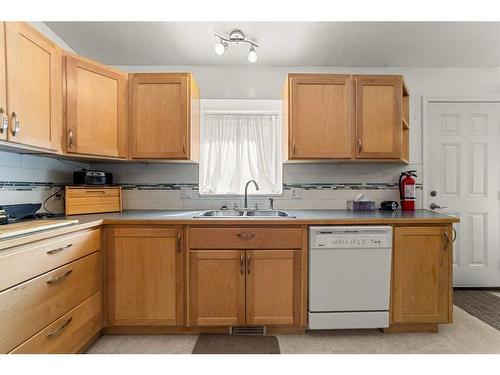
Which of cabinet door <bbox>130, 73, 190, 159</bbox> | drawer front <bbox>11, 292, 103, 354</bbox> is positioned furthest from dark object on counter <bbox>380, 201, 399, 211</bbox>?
drawer front <bbox>11, 292, 103, 354</bbox>

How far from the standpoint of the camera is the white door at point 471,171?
2830 millimetres

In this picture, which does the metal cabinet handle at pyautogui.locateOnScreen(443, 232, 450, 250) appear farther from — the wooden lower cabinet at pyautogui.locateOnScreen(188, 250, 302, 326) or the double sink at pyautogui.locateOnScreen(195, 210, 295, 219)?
the double sink at pyautogui.locateOnScreen(195, 210, 295, 219)

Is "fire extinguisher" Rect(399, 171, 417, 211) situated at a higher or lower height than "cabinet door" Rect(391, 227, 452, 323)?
higher

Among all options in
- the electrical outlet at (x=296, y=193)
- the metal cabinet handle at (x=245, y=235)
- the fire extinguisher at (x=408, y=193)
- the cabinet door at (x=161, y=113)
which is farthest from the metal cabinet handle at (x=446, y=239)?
the cabinet door at (x=161, y=113)

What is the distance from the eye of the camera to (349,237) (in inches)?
75.8

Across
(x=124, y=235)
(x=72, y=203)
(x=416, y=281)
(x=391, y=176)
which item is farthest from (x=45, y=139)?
(x=391, y=176)

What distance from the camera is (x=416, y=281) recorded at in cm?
197

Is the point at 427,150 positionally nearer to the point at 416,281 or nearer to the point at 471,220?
the point at 471,220

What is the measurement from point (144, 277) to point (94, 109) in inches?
50.7

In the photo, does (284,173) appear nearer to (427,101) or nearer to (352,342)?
(352,342)

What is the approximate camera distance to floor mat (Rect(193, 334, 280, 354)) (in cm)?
182

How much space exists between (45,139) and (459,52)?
3.37m

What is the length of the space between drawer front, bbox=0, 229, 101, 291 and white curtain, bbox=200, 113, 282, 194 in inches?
50.7

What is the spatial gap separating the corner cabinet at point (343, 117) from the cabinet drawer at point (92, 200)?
1571 millimetres
